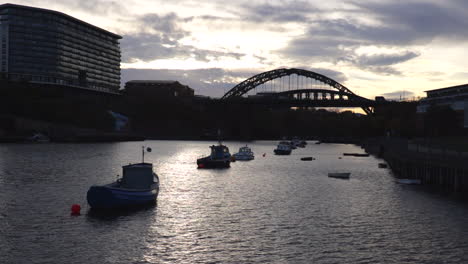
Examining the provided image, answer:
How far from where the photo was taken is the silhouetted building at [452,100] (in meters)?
121

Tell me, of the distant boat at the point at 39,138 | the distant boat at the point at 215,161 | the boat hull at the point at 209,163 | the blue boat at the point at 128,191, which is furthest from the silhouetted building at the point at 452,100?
the distant boat at the point at 39,138

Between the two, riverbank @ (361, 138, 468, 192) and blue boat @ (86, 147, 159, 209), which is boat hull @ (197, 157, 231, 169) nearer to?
riverbank @ (361, 138, 468, 192)

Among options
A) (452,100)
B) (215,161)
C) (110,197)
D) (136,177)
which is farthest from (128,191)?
(452,100)

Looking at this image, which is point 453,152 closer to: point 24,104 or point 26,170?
point 26,170

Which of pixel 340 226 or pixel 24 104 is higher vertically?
pixel 24 104

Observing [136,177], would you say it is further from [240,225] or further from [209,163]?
[209,163]

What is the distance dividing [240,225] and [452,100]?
127m

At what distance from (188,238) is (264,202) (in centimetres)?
1447

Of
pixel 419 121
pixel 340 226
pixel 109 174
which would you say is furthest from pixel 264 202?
pixel 419 121

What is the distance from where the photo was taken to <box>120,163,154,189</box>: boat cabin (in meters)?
40.8

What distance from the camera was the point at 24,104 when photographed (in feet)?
492

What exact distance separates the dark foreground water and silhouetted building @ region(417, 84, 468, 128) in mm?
76406

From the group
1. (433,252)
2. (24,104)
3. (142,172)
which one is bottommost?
(433,252)

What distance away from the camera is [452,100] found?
14288 centimetres
